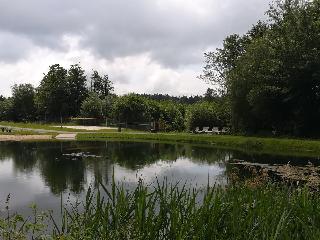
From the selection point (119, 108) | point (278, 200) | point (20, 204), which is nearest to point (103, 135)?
point (119, 108)

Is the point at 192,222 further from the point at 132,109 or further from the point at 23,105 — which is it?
the point at 23,105

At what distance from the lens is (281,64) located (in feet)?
163

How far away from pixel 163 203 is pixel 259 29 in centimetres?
6507

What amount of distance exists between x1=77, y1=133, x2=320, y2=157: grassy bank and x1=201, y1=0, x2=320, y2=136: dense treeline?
19.2 feet

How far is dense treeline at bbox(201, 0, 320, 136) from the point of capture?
161 feet

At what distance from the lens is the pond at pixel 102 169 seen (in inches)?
846

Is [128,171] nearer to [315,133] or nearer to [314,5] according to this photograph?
[315,133]

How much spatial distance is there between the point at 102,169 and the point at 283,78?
27465mm

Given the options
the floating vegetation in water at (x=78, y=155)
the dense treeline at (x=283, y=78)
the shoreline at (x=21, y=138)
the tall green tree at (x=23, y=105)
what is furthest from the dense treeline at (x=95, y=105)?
the floating vegetation in water at (x=78, y=155)

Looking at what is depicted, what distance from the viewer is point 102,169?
3028 cm

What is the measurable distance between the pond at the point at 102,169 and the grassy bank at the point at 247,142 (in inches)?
113

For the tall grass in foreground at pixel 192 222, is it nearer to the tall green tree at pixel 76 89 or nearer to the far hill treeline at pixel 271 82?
the far hill treeline at pixel 271 82

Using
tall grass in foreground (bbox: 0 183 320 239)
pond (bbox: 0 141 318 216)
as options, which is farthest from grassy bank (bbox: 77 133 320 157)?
tall grass in foreground (bbox: 0 183 320 239)

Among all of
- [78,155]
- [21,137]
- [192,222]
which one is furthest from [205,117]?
[192,222]
